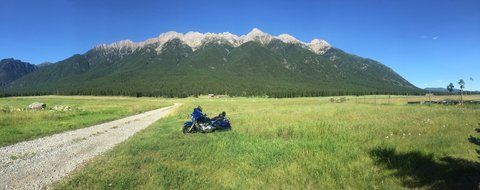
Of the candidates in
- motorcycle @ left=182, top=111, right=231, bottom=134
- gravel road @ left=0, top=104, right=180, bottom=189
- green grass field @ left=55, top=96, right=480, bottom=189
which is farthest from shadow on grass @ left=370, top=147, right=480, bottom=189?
motorcycle @ left=182, top=111, right=231, bottom=134

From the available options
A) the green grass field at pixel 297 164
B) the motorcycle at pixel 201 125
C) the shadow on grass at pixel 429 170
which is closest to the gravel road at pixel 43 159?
the green grass field at pixel 297 164

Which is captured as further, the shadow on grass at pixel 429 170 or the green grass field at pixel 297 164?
the green grass field at pixel 297 164

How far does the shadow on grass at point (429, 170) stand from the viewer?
9.16 m

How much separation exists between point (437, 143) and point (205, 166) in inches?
363

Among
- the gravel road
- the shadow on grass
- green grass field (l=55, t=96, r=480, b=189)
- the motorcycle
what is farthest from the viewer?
the motorcycle

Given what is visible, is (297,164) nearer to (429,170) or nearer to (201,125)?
(429,170)

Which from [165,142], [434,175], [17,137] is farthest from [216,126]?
[434,175]

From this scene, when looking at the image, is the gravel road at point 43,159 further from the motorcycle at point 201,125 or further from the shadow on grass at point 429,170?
the shadow on grass at point 429,170

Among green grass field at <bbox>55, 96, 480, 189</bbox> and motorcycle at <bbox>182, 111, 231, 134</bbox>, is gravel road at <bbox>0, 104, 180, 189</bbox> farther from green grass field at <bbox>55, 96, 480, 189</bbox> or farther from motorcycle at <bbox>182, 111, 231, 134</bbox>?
motorcycle at <bbox>182, 111, 231, 134</bbox>

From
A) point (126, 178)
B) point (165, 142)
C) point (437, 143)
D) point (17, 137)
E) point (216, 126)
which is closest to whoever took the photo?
point (126, 178)

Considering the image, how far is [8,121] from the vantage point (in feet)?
108

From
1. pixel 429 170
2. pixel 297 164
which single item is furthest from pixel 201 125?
pixel 429 170

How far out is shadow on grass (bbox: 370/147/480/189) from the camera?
360 inches

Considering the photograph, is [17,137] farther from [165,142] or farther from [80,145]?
[165,142]
